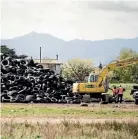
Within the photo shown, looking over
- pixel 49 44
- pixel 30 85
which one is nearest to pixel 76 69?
pixel 49 44

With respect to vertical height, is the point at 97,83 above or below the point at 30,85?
above

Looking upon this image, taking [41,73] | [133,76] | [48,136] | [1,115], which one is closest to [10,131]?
[48,136]

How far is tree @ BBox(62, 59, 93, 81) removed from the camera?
3876 inches

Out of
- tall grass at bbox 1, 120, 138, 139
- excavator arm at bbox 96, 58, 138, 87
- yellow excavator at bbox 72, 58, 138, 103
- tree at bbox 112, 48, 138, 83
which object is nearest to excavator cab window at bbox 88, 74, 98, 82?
yellow excavator at bbox 72, 58, 138, 103

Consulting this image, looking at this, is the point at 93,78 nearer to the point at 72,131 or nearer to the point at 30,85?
the point at 30,85

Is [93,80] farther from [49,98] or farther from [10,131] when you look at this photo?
[10,131]

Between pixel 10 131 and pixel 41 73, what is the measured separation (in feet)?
83.8

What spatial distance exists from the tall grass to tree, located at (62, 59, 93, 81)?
74.2 meters

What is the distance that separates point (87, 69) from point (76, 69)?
2.45 metres

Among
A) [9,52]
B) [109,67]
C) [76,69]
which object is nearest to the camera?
[109,67]

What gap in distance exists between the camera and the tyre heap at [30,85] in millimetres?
37781

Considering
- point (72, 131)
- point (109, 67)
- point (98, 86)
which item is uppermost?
point (109, 67)

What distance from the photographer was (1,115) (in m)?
25.5

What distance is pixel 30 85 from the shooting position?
40031 mm
